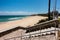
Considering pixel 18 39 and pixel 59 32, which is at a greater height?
pixel 59 32

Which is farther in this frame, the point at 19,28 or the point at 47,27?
the point at 19,28

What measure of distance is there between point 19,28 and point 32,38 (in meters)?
4.50

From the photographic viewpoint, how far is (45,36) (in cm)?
596

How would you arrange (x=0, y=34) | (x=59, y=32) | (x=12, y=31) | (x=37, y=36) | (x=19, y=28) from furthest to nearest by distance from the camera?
(x=19, y=28) < (x=12, y=31) < (x=0, y=34) < (x=37, y=36) < (x=59, y=32)

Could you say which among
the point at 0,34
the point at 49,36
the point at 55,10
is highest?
the point at 55,10

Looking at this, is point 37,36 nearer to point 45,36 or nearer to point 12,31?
point 45,36

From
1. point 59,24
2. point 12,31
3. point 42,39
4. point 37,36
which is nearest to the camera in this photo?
point 42,39

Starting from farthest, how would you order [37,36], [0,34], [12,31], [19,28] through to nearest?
[19,28] < [12,31] < [0,34] < [37,36]

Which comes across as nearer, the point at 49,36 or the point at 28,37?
the point at 49,36

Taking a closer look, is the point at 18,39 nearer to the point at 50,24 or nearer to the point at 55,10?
the point at 50,24

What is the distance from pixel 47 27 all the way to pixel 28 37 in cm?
142

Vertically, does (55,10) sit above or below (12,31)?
above

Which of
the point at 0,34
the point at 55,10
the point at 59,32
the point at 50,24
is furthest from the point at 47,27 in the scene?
the point at 0,34

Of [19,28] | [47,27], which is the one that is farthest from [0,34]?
[47,27]
